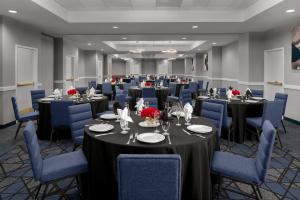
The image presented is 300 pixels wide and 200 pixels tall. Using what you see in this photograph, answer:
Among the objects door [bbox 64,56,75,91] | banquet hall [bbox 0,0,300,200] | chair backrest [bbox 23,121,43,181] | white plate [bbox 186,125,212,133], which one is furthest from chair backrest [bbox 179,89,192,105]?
door [bbox 64,56,75,91]

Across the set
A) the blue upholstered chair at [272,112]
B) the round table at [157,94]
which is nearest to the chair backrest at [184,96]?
the round table at [157,94]

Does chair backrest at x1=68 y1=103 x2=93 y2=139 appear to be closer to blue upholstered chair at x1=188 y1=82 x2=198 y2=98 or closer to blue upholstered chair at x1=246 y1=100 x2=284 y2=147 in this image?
blue upholstered chair at x1=246 y1=100 x2=284 y2=147

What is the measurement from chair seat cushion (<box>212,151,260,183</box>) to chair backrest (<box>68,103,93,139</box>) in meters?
1.85

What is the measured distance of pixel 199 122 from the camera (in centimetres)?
308

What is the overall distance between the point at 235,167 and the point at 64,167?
164 centimetres

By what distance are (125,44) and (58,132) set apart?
1087 centimetres

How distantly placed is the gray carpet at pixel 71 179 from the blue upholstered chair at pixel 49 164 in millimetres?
260

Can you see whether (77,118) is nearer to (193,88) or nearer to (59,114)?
(59,114)

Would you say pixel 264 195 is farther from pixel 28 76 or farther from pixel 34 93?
pixel 28 76

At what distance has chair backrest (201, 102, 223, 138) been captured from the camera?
11.2ft

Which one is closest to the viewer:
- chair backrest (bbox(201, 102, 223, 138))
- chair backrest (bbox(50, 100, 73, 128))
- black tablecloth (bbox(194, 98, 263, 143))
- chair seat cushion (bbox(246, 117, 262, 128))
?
chair backrest (bbox(201, 102, 223, 138))

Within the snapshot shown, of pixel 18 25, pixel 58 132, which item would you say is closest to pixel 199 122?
pixel 58 132

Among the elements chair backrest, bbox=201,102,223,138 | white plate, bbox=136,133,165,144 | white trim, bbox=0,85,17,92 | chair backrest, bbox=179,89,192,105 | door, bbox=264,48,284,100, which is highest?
door, bbox=264,48,284,100

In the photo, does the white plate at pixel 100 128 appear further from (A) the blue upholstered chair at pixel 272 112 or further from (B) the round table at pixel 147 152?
(A) the blue upholstered chair at pixel 272 112
